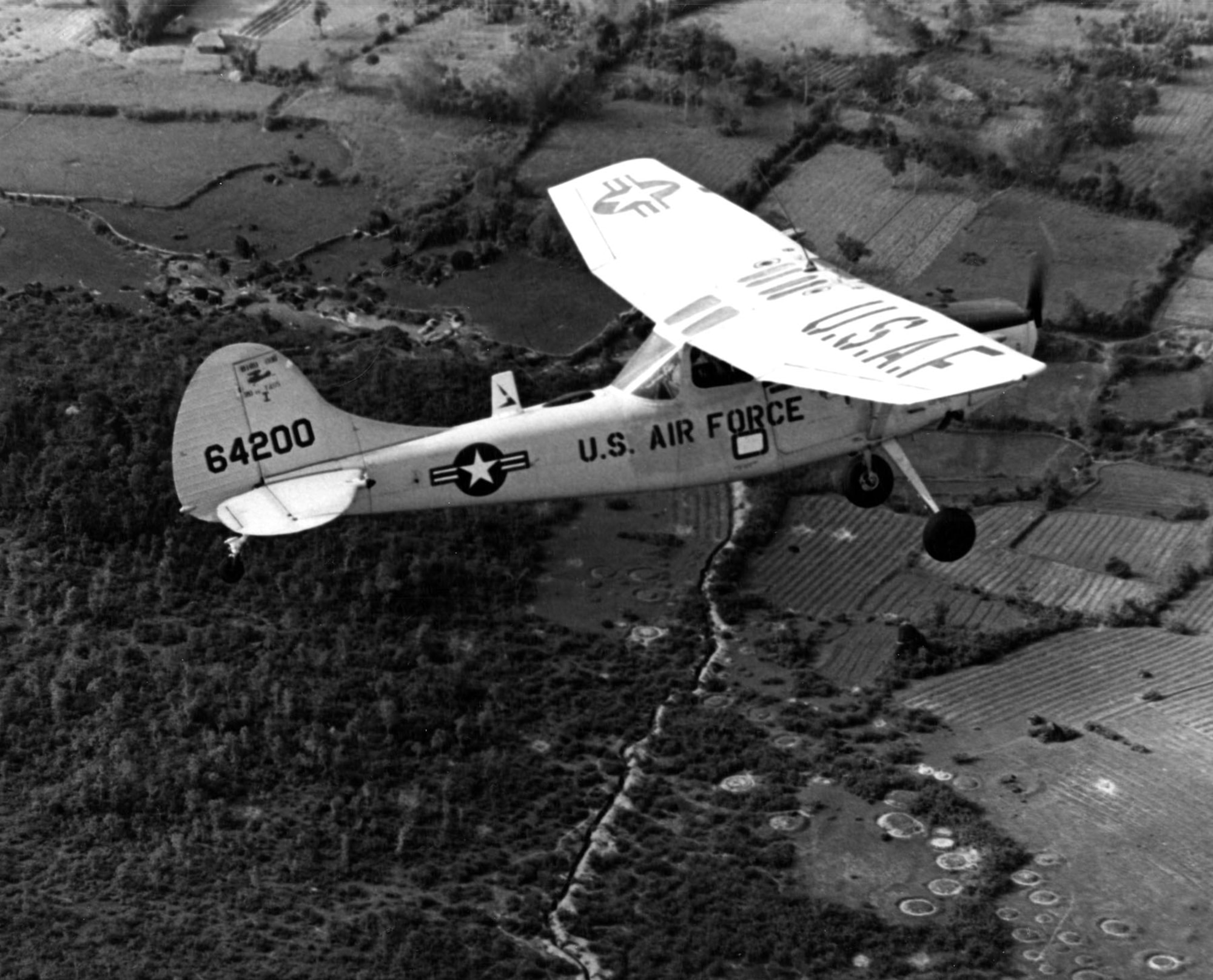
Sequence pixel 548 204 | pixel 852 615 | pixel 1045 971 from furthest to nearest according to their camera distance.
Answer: pixel 548 204, pixel 852 615, pixel 1045 971

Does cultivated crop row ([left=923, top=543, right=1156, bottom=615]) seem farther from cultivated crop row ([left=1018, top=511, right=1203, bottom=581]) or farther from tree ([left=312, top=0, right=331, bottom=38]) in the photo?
tree ([left=312, top=0, right=331, bottom=38])

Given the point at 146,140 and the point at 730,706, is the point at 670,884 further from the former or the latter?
the point at 146,140

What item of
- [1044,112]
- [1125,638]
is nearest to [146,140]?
[1044,112]

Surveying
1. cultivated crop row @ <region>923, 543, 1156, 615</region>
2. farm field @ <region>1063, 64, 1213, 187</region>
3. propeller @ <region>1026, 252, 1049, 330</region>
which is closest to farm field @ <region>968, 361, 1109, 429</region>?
cultivated crop row @ <region>923, 543, 1156, 615</region>

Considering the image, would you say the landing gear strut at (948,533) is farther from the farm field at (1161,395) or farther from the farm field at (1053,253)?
the farm field at (1053,253)

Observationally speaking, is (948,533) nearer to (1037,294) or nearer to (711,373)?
(1037,294)

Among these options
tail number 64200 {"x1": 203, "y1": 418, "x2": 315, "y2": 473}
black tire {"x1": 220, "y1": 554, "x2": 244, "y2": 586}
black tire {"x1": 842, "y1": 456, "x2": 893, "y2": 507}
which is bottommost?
black tire {"x1": 842, "y1": 456, "x2": 893, "y2": 507}
